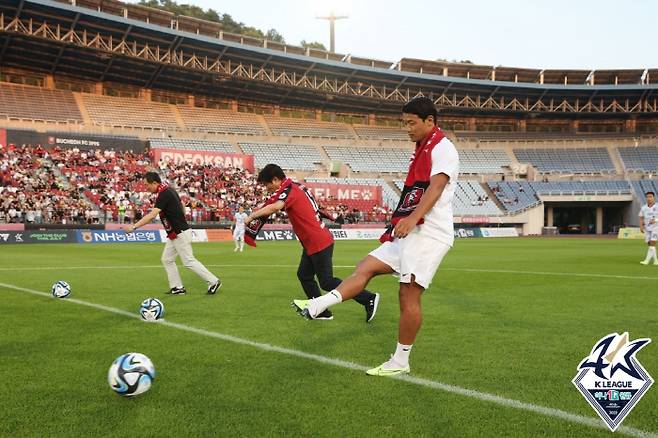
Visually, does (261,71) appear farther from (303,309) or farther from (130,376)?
(130,376)

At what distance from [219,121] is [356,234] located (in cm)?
2344

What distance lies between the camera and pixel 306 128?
64.9 metres

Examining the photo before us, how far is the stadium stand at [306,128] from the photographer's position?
63.1 m

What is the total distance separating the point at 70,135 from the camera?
45.2 metres

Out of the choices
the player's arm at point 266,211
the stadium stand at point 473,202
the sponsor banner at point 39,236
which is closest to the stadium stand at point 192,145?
the sponsor banner at point 39,236

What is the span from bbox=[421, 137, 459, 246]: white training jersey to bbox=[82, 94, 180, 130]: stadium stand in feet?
168

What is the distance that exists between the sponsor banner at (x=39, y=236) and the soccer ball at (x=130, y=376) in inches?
1238

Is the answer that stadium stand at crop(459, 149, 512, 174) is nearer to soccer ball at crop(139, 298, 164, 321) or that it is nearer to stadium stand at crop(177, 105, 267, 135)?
stadium stand at crop(177, 105, 267, 135)

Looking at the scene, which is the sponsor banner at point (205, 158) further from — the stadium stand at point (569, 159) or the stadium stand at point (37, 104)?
the stadium stand at point (569, 159)

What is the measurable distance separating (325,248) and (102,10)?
49.6 metres

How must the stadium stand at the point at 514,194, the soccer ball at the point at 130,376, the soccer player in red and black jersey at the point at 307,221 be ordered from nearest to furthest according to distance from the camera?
the soccer ball at the point at 130,376, the soccer player in red and black jersey at the point at 307,221, the stadium stand at the point at 514,194

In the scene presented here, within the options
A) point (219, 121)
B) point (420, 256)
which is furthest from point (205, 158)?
point (420, 256)

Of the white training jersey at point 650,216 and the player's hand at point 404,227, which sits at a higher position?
the player's hand at point 404,227

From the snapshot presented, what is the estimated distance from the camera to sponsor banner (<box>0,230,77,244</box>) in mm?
31919
